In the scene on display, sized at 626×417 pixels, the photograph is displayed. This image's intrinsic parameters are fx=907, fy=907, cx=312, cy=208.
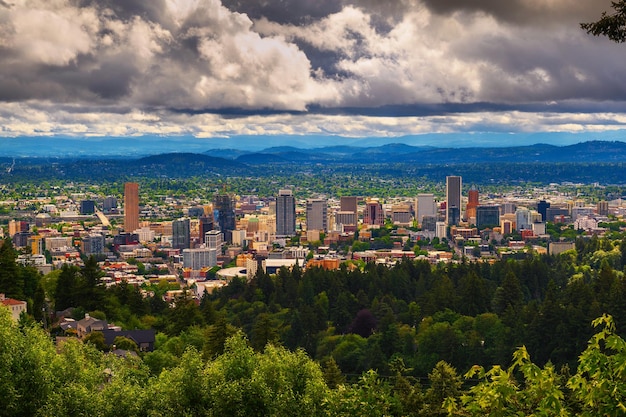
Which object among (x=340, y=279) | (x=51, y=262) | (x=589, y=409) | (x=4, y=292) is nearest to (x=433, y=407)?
(x=589, y=409)

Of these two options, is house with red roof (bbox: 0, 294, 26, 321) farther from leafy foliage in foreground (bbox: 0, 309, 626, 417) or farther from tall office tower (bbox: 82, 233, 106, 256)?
tall office tower (bbox: 82, 233, 106, 256)

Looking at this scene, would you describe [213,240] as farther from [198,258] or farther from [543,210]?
[543,210]

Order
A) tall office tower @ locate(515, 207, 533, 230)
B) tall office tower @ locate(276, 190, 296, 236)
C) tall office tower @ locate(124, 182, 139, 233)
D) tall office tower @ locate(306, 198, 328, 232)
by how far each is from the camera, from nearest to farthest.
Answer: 1. tall office tower @ locate(515, 207, 533, 230)
2. tall office tower @ locate(124, 182, 139, 233)
3. tall office tower @ locate(276, 190, 296, 236)
4. tall office tower @ locate(306, 198, 328, 232)

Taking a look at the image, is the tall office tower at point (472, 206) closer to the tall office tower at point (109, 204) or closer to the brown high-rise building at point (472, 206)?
the brown high-rise building at point (472, 206)

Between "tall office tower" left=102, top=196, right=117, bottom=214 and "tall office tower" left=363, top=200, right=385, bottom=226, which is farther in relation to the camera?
"tall office tower" left=102, top=196, right=117, bottom=214

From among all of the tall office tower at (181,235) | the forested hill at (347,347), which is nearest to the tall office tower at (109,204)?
the tall office tower at (181,235)

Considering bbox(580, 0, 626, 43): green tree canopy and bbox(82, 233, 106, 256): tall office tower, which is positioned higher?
bbox(580, 0, 626, 43): green tree canopy

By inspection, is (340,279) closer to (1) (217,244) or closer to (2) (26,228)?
(1) (217,244)

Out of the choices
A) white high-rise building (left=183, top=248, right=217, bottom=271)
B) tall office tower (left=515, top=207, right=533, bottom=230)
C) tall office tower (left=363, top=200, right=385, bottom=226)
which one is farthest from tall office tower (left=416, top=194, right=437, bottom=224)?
white high-rise building (left=183, top=248, right=217, bottom=271)
